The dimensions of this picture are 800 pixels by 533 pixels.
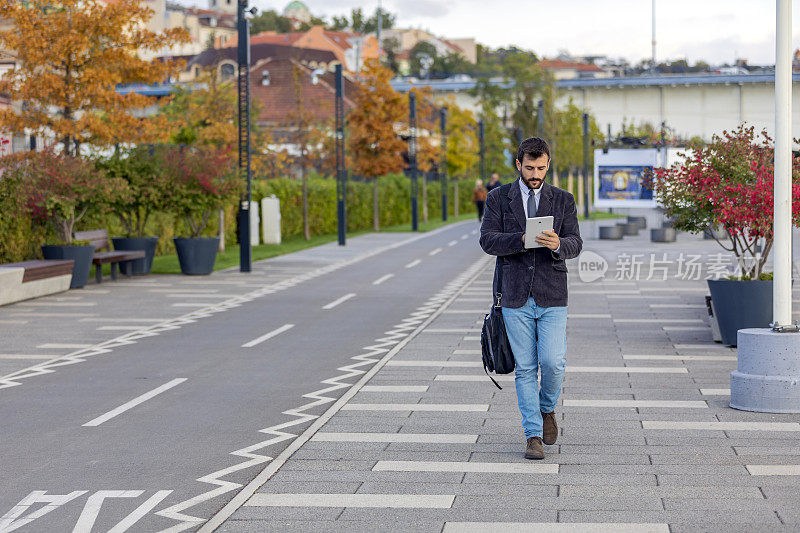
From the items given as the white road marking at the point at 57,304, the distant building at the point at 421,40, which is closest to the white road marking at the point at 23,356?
the white road marking at the point at 57,304

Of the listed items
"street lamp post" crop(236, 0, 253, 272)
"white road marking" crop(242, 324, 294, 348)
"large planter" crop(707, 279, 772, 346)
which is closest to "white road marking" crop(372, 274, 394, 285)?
"street lamp post" crop(236, 0, 253, 272)

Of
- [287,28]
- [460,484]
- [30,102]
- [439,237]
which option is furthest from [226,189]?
[287,28]

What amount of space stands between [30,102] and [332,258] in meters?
8.20

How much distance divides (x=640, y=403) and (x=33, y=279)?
12.7 meters

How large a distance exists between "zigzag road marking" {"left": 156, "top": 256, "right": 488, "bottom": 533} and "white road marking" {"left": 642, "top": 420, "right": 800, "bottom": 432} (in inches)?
103

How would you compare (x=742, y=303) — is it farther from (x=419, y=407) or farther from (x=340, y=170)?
(x=340, y=170)

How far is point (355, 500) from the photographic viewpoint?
255 inches

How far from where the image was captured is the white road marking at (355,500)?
251 inches

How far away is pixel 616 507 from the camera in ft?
20.4

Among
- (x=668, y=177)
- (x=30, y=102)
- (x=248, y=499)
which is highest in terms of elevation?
(x=30, y=102)

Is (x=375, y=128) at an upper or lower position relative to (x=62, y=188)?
upper

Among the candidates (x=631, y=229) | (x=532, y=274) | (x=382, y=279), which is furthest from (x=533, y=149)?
(x=631, y=229)

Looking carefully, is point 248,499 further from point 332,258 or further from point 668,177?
point 332,258

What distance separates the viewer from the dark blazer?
7.31 meters
